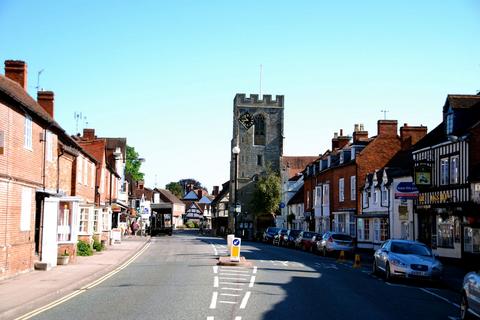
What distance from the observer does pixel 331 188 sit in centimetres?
5772

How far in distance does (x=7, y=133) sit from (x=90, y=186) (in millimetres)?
17936

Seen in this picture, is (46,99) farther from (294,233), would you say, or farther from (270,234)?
(270,234)

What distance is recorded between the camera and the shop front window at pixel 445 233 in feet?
104

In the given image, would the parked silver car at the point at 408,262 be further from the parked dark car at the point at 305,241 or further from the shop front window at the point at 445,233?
the parked dark car at the point at 305,241

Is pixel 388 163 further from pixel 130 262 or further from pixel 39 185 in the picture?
pixel 39 185

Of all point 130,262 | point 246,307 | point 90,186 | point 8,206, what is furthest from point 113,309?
point 90,186

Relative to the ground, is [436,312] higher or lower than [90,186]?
lower

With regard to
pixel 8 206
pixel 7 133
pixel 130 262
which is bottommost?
pixel 130 262

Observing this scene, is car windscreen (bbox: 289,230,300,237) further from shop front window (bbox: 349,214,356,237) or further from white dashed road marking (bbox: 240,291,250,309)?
white dashed road marking (bbox: 240,291,250,309)

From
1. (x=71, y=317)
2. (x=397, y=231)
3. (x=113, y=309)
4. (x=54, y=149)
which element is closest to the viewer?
(x=71, y=317)

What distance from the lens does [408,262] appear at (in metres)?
21.3

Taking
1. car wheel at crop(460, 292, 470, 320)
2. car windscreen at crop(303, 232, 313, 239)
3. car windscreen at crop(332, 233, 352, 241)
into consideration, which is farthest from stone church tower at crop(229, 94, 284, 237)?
car wheel at crop(460, 292, 470, 320)

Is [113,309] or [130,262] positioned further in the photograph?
[130,262]

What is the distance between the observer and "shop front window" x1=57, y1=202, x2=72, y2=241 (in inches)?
1101
